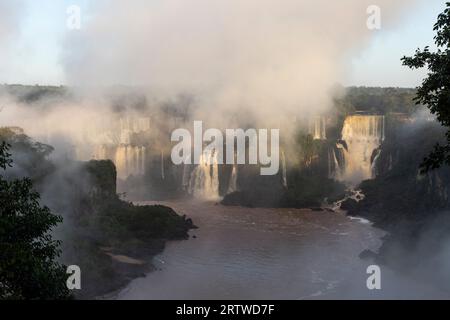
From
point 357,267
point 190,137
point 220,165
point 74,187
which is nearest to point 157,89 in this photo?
point 190,137

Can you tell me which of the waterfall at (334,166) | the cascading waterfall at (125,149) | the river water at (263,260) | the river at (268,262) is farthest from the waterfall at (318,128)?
the cascading waterfall at (125,149)

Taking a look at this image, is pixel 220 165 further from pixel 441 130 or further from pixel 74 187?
pixel 74 187

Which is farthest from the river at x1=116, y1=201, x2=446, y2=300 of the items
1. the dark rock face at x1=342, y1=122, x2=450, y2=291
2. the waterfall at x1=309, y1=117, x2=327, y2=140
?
the waterfall at x1=309, y1=117, x2=327, y2=140

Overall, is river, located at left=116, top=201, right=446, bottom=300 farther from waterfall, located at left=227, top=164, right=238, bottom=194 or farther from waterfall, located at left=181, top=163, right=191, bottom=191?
waterfall, located at left=181, top=163, right=191, bottom=191

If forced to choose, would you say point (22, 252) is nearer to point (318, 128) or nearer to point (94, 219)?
point (94, 219)

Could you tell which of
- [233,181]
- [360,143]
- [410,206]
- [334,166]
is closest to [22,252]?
[410,206]

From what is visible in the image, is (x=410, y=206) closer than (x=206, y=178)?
Yes
